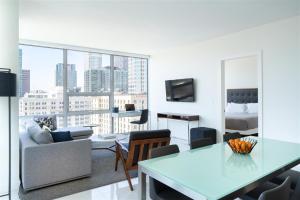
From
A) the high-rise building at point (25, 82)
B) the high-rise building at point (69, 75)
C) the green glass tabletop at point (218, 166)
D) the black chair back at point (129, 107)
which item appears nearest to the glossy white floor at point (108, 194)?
the green glass tabletop at point (218, 166)

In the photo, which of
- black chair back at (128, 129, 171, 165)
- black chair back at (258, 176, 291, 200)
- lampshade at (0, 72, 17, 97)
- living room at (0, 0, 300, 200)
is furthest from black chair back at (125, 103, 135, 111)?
black chair back at (258, 176, 291, 200)

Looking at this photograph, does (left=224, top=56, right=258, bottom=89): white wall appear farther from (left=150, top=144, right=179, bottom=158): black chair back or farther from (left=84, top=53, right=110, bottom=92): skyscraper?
(left=150, top=144, right=179, bottom=158): black chair back

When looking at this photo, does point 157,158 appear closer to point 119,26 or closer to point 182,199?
point 182,199

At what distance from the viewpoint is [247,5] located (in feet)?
10.5

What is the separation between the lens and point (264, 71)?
4.05 metres

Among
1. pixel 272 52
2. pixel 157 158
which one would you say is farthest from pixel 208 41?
pixel 157 158

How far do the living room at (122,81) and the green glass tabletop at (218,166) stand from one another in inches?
1.2

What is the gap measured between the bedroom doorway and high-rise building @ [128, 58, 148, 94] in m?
2.85

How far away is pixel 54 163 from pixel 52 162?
0.03 m

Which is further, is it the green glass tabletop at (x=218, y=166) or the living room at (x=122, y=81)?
the living room at (x=122, y=81)

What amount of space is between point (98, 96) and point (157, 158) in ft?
16.1

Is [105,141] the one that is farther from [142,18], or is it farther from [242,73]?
[242,73]

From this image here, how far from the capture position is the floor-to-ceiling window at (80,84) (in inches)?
209

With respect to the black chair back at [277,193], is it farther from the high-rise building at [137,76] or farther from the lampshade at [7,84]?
the high-rise building at [137,76]
